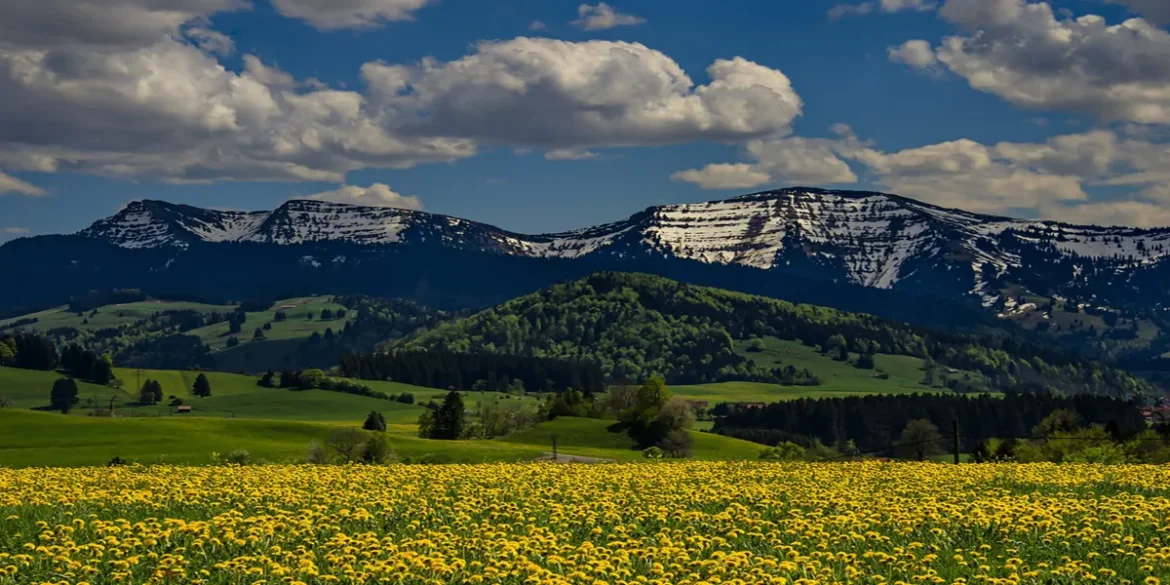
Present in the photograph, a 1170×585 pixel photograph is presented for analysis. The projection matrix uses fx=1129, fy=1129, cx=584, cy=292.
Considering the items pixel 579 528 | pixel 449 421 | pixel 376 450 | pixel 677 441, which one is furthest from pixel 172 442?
pixel 579 528

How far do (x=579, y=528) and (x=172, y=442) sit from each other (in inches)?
3786

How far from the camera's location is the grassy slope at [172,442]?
96.4m

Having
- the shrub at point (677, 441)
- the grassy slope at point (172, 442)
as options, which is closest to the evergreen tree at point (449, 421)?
the grassy slope at point (172, 442)

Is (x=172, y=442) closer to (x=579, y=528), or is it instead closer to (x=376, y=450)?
(x=376, y=450)

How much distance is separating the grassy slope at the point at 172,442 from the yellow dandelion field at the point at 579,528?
56478mm

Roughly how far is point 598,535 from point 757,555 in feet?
13.7

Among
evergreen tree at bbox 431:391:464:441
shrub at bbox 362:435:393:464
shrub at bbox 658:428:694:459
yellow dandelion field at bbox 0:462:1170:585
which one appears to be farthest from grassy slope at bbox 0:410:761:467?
yellow dandelion field at bbox 0:462:1170:585

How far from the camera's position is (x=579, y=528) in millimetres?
24375

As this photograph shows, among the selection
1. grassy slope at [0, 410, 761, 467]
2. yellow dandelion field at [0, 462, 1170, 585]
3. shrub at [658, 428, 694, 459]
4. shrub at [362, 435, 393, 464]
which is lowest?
shrub at [658, 428, 694, 459]

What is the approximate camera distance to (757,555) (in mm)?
20453

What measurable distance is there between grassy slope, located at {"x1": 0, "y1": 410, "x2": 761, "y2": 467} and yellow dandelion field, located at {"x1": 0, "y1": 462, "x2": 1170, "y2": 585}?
5648 centimetres

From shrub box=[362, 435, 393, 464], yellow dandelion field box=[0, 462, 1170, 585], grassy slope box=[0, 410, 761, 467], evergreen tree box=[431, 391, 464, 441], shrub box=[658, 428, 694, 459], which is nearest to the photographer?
yellow dandelion field box=[0, 462, 1170, 585]

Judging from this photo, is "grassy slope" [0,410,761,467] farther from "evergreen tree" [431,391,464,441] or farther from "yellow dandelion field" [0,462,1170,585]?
"yellow dandelion field" [0,462,1170,585]

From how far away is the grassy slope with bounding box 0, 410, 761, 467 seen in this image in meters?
96.4
